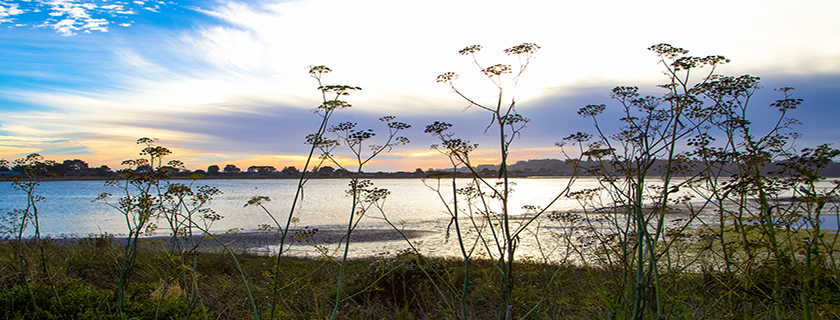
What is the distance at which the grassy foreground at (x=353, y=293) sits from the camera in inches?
108

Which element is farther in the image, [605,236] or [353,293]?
[353,293]

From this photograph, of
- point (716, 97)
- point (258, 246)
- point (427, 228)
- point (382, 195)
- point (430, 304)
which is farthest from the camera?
point (427, 228)

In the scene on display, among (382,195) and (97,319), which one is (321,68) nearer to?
(382,195)

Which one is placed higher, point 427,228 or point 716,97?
point 716,97

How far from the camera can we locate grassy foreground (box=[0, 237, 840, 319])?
2754 mm

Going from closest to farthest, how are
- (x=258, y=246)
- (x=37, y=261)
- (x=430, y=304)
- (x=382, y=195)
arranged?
(x=382, y=195) < (x=430, y=304) < (x=37, y=261) < (x=258, y=246)

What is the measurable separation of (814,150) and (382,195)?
2595mm

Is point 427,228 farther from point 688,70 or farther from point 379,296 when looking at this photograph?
point 688,70

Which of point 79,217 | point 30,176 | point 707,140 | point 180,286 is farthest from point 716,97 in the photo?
point 79,217

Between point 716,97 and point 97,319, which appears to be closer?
point 716,97

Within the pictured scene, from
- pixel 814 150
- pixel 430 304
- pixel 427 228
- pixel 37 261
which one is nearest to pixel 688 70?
pixel 814 150

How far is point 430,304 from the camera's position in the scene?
579 centimetres

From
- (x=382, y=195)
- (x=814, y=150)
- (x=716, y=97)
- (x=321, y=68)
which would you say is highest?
(x=321, y=68)

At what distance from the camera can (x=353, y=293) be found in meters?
6.06
